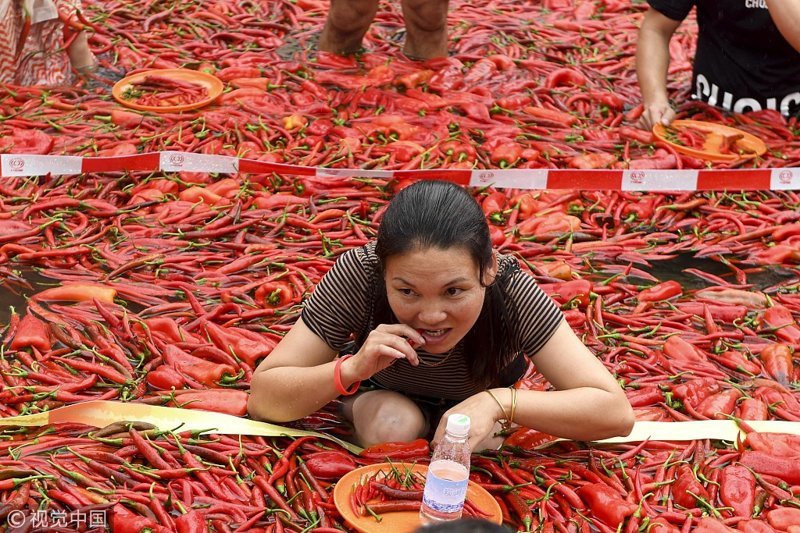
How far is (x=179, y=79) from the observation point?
618 centimetres

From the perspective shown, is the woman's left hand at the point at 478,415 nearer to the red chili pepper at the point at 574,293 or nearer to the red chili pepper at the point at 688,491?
the red chili pepper at the point at 688,491

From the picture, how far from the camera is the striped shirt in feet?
9.65

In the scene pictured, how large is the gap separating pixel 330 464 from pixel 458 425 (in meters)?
0.62

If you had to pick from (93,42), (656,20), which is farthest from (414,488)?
A: (93,42)

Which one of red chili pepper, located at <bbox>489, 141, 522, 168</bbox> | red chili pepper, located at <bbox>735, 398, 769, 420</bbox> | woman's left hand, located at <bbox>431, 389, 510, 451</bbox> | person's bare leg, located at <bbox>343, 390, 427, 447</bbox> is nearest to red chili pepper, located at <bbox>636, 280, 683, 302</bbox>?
red chili pepper, located at <bbox>735, 398, 769, 420</bbox>

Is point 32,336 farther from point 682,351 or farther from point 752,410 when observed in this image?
point 752,410

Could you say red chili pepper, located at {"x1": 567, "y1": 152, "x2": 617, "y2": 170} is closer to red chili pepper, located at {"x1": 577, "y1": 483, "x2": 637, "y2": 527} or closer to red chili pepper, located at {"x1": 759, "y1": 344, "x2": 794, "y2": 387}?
red chili pepper, located at {"x1": 759, "y1": 344, "x2": 794, "y2": 387}

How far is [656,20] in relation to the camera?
603cm

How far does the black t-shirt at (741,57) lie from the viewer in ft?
19.0

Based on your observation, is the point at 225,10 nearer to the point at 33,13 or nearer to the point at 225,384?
the point at 33,13

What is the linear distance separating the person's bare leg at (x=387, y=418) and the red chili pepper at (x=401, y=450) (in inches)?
1.3

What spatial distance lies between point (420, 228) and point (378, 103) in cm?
358

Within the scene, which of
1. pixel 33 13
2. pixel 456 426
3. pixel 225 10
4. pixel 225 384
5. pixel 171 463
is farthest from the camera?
pixel 225 10

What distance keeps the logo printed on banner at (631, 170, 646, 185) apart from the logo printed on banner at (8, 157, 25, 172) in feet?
10.0
